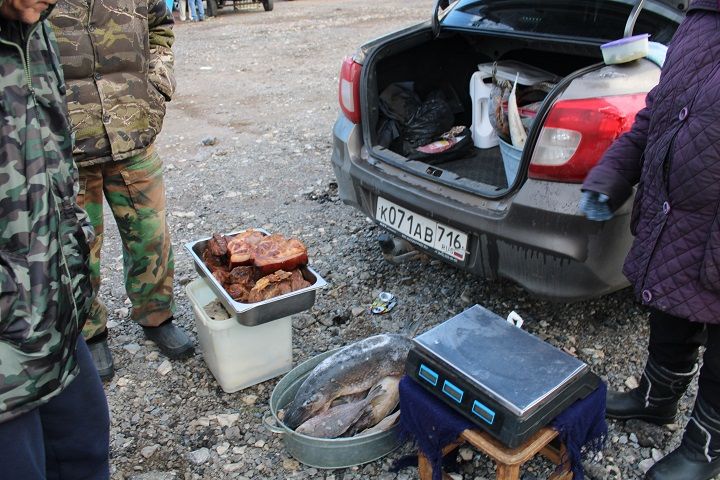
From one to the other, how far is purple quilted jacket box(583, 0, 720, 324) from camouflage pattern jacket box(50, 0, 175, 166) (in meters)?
1.77

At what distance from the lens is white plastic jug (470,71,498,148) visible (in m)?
3.52

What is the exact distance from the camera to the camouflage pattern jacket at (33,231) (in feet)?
4.44

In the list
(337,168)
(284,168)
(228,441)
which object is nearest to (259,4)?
(284,168)

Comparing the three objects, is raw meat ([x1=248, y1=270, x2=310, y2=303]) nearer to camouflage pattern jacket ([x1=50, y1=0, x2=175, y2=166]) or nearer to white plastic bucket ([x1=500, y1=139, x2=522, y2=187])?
camouflage pattern jacket ([x1=50, y1=0, x2=175, y2=166])

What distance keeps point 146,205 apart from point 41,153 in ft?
4.37

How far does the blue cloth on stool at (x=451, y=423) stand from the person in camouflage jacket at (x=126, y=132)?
1288 millimetres

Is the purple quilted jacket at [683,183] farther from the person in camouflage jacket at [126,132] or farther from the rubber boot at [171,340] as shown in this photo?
the rubber boot at [171,340]

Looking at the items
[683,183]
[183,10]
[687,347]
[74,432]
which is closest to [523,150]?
[683,183]

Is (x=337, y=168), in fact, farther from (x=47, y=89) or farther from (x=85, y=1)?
(x=47, y=89)

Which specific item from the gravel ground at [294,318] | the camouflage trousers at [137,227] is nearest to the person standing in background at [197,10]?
the gravel ground at [294,318]

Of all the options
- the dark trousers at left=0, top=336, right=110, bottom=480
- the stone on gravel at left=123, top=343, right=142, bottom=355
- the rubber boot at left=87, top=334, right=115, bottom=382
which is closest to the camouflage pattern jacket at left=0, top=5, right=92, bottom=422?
the dark trousers at left=0, top=336, right=110, bottom=480

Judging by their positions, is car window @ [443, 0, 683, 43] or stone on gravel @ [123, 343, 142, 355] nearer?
car window @ [443, 0, 683, 43]

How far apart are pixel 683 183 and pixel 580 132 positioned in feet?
1.72

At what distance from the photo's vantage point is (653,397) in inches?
94.5
